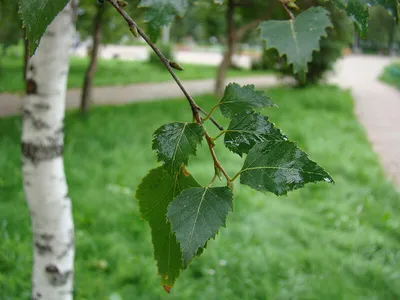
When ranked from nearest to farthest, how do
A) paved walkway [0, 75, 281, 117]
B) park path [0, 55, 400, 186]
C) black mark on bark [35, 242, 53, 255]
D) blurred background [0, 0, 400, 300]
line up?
black mark on bark [35, 242, 53, 255]
blurred background [0, 0, 400, 300]
park path [0, 55, 400, 186]
paved walkway [0, 75, 281, 117]

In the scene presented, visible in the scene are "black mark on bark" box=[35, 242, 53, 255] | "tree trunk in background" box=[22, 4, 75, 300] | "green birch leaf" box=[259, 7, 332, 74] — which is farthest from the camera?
"black mark on bark" box=[35, 242, 53, 255]

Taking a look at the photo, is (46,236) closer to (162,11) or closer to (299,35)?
(162,11)

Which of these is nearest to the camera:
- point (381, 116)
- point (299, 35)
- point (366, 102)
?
point (299, 35)

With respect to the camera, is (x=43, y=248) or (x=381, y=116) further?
(x=381, y=116)

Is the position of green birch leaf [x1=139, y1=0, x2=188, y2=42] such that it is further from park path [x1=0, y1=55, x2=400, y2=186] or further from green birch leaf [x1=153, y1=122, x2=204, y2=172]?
park path [x1=0, y1=55, x2=400, y2=186]

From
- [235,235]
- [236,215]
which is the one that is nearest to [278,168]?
[235,235]

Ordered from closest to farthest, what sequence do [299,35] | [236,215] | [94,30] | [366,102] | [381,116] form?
1. [299,35]
2. [236,215]
3. [94,30]
4. [381,116]
5. [366,102]

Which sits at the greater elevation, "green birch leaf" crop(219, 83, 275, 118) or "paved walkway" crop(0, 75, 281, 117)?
"green birch leaf" crop(219, 83, 275, 118)

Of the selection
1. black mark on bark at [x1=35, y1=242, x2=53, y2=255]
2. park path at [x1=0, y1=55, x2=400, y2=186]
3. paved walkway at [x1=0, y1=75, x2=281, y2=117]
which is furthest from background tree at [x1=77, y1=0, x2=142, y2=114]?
black mark on bark at [x1=35, y1=242, x2=53, y2=255]
